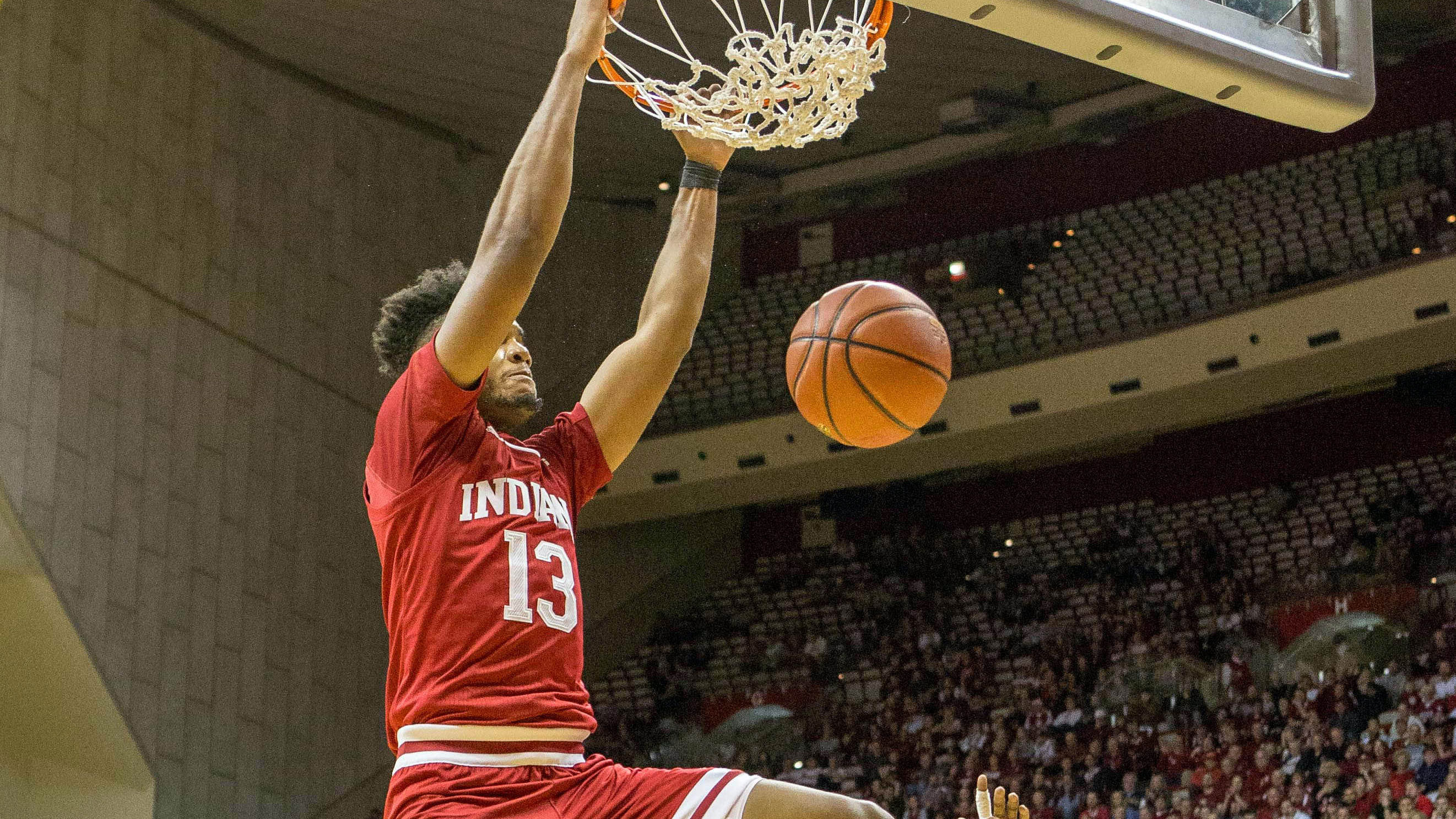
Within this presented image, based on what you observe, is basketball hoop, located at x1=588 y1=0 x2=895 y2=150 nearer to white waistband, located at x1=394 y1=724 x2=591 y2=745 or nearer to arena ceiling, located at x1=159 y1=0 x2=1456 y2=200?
white waistband, located at x1=394 y1=724 x2=591 y2=745

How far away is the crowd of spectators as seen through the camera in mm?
10523

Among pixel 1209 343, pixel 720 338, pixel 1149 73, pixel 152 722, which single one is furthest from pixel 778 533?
pixel 1149 73

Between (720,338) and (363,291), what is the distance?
15.6 ft

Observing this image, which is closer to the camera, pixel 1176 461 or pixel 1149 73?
pixel 1149 73

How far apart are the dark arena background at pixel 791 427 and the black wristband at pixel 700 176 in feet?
25.7

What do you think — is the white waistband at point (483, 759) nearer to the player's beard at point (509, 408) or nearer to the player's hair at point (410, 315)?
the player's beard at point (509, 408)

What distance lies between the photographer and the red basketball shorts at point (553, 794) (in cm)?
219

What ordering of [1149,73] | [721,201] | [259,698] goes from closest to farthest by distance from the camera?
[1149,73], [259,698], [721,201]

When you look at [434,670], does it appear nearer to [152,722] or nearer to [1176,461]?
[152,722]

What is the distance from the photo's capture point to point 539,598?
2.34 m

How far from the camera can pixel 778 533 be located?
18.5m

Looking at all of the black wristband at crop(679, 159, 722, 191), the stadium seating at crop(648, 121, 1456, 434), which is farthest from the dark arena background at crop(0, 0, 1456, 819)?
the black wristband at crop(679, 159, 722, 191)

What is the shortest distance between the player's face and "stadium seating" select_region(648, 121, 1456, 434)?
12.9m

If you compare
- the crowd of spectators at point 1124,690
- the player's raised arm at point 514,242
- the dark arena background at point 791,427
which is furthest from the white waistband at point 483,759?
the dark arena background at point 791,427
